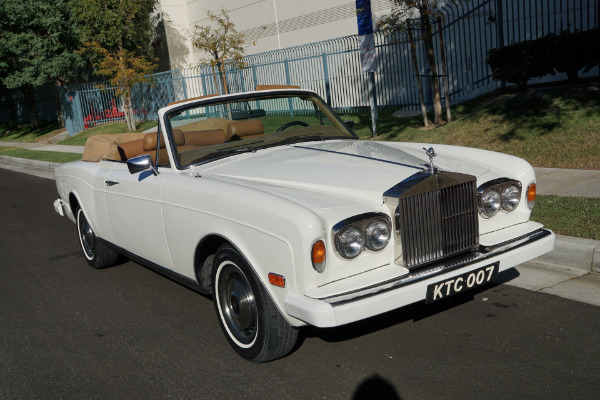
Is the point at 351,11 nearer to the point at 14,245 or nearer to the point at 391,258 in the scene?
the point at 14,245

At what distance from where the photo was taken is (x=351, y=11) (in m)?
20.9

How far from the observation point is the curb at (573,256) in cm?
502

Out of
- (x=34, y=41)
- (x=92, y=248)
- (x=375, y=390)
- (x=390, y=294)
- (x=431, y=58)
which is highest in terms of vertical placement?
(x=34, y=41)

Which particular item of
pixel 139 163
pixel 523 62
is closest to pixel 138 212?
pixel 139 163

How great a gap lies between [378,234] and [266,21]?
2255 cm

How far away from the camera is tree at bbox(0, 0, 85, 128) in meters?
27.2

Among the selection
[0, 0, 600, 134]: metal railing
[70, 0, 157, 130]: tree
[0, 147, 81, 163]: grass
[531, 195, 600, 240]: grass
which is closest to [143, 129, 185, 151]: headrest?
[531, 195, 600, 240]: grass

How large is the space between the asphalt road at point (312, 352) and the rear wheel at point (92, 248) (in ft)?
2.44

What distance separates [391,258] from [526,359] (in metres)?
0.99

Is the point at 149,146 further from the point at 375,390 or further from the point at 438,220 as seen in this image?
the point at 375,390

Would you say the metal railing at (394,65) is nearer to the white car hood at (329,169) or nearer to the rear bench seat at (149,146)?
the rear bench seat at (149,146)

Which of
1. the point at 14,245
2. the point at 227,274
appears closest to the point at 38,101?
the point at 14,245

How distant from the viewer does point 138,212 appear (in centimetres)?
504

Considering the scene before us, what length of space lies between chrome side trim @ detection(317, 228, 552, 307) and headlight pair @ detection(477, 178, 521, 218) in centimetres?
23
